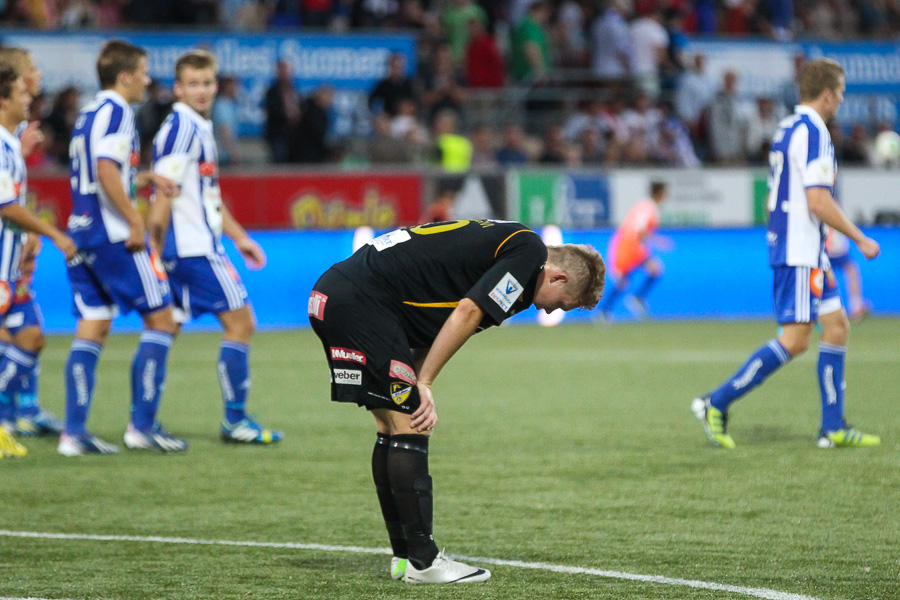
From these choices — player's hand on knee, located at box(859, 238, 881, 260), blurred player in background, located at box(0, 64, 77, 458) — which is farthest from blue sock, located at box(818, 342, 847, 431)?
blurred player in background, located at box(0, 64, 77, 458)

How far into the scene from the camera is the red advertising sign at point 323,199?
58.2ft

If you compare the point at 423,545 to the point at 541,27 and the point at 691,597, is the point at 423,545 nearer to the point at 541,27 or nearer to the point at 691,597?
the point at 691,597

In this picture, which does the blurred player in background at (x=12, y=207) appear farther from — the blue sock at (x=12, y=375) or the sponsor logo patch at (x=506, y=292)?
the sponsor logo patch at (x=506, y=292)

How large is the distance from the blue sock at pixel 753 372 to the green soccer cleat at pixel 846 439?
0.51 m

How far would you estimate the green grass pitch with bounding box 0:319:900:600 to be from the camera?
460cm

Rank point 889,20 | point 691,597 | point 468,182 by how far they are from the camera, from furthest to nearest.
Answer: point 889,20 < point 468,182 < point 691,597

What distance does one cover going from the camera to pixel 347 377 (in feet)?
15.1

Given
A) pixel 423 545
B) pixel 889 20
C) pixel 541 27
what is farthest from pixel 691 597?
pixel 889 20

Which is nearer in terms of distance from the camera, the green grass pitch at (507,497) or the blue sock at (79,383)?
the green grass pitch at (507,497)

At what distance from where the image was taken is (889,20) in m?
24.7

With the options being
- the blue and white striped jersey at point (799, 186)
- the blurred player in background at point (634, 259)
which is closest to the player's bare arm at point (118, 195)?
the blue and white striped jersey at point (799, 186)

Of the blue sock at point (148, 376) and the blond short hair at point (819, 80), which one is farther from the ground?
the blond short hair at point (819, 80)

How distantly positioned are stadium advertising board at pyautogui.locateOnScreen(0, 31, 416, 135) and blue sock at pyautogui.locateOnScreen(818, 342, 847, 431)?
13281 millimetres

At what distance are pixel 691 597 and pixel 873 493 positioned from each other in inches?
83.8
